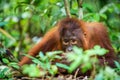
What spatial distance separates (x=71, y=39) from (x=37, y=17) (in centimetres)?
144

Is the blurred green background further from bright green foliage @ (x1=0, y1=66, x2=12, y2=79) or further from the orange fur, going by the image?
bright green foliage @ (x1=0, y1=66, x2=12, y2=79)

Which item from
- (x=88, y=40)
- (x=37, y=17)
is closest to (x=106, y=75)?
(x=88, y=40)

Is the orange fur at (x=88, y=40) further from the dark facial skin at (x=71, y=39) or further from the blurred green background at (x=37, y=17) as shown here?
the blurred green background at (x=37, y=17)

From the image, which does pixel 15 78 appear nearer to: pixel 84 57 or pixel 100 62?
pixel 100 62

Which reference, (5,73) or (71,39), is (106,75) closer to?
(5,73)

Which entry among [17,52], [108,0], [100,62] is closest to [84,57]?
[100,62]

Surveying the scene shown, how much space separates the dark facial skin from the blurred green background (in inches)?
19.3

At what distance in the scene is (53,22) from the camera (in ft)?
17.2

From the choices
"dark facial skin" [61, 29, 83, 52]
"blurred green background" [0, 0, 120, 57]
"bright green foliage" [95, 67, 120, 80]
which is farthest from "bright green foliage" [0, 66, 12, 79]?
"bright green foliage" [95, 67, 120, 80]

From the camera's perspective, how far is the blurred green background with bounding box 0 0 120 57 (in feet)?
17.1

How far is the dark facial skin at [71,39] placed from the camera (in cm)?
461

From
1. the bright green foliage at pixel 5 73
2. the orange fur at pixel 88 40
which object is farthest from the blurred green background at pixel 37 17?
the bright green foliage at pixel 5 73

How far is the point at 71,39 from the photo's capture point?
4.62 meters

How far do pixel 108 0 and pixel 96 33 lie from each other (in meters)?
1.95
